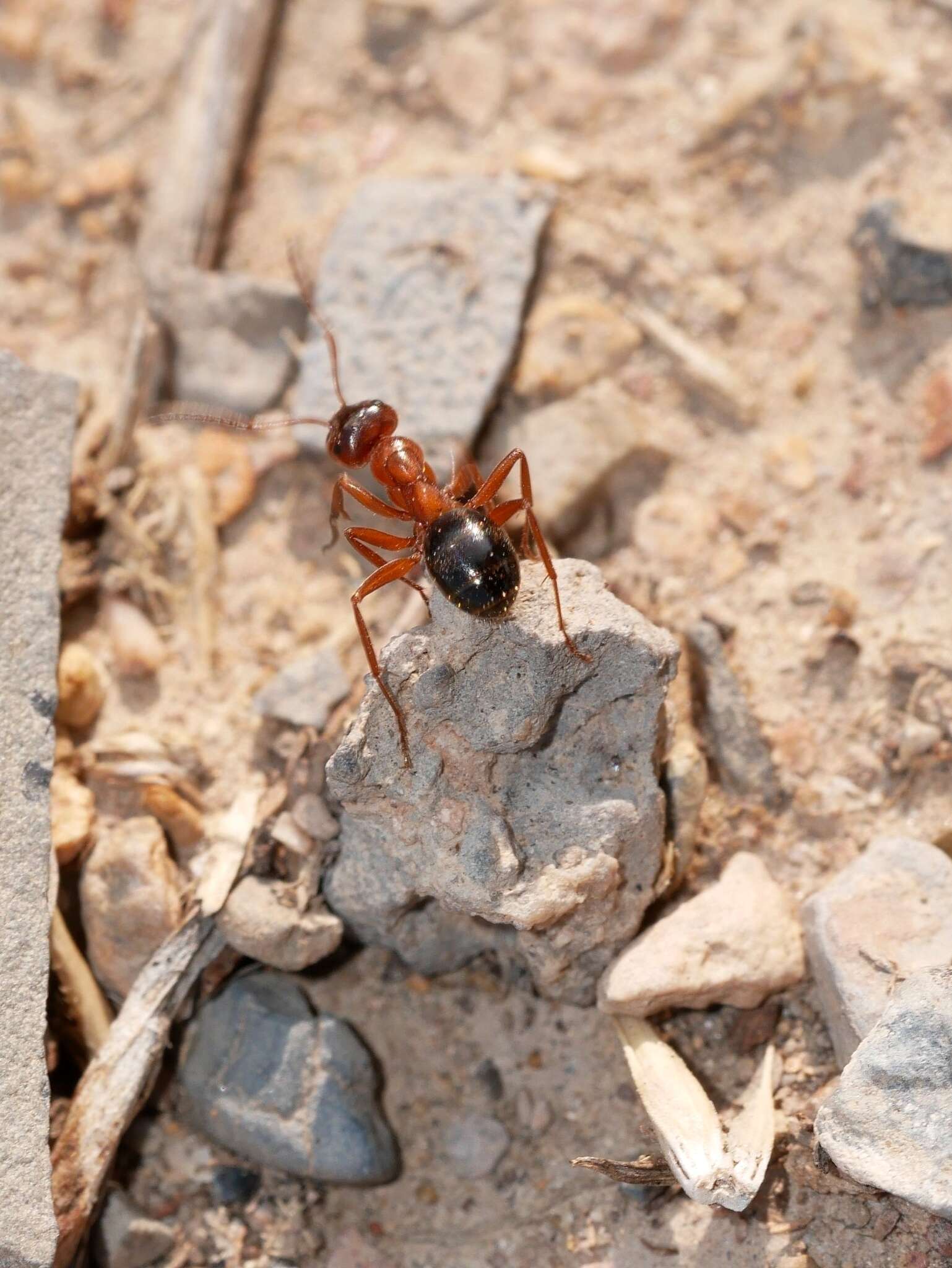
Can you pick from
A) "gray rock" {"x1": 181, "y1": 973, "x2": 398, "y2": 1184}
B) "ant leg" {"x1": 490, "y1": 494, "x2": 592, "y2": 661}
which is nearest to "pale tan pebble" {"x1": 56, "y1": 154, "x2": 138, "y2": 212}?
"ant leg" {"x1": 490, "y1": 494, "x2": 592, "y2": 661}

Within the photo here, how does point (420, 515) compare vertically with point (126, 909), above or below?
above

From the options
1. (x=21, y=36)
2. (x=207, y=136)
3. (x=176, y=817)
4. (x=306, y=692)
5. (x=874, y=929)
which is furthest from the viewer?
(x=21, y=36)

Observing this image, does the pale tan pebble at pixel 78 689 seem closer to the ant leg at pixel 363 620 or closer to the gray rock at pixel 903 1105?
the ant leg at pixel 363 620

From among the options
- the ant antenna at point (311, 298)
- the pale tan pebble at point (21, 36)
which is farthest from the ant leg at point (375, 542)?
the pale tan pebble at point (21, 36)

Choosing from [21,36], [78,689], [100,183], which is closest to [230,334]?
[100,183]

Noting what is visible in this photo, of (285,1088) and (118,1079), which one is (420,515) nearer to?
(285,1088)

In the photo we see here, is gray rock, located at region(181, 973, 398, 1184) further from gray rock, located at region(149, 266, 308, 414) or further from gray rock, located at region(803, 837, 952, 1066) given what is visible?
gray rock, located at region(149, 266, 308, 414)

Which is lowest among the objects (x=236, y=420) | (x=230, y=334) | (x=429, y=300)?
(x=236, y=420)
